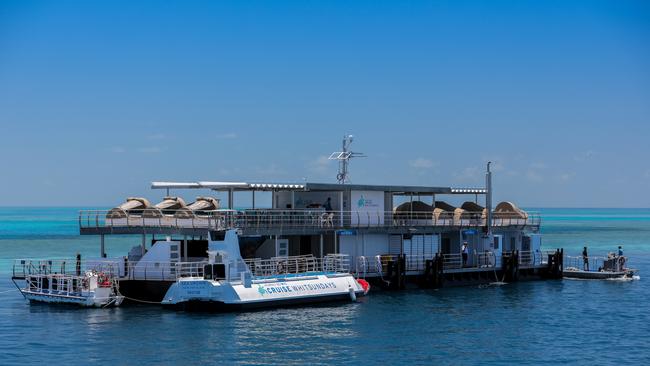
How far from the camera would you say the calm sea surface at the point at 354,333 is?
38812 mm

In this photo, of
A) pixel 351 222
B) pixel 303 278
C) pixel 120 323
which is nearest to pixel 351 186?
pixel 351 222

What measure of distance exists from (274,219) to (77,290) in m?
11.8

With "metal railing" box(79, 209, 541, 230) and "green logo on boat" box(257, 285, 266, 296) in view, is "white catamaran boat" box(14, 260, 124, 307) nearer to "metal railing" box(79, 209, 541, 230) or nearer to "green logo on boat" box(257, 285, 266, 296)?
"metal railing" box(79, 209, 541, 230)

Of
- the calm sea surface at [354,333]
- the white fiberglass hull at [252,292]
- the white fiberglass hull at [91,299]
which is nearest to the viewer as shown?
the calm sea surface at [354,333]

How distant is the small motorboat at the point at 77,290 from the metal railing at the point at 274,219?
3.09 m

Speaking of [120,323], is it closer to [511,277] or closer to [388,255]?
[388,255]

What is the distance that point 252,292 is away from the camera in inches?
1928

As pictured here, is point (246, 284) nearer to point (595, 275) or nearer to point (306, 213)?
point (306, 213)

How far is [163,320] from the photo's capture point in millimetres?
46531

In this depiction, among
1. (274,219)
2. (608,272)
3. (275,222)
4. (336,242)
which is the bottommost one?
(608,272)

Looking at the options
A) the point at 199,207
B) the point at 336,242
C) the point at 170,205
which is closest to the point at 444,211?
the point at 336,242

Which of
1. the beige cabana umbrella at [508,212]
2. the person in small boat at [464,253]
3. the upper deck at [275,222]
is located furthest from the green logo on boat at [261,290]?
the beige cabana umbrella at [508,212]

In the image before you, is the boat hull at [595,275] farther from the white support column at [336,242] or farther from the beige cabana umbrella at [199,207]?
the beige cabana umbrella at [199,207]

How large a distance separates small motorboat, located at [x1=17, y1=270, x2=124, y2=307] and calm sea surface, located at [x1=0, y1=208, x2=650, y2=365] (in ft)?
2.80
